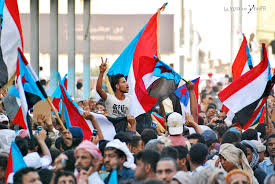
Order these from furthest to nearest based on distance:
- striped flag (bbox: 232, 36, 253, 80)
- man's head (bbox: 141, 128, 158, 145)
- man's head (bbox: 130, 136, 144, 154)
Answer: striped flag (bbox: 232, 36, 253, 80), man's head (bbox: 141, 128, 158, 145), man's head (bbox: 130, 136, 144, 154)

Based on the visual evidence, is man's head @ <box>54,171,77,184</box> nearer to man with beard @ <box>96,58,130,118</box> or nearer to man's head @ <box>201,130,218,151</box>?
man's head @ <box>201,130,218,151</box>

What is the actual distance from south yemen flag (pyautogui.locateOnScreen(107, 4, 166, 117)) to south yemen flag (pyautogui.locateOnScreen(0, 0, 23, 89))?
1.59 meters

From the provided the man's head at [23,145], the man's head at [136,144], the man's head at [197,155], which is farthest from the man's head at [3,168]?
the man's head at [197,155]

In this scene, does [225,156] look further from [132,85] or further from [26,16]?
[26,16]

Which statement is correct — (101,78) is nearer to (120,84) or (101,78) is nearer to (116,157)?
(120,84)

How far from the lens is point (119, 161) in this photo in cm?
932

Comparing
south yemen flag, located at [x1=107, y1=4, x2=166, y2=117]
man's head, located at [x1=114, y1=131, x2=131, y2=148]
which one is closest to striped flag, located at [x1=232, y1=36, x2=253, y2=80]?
south yemen flag, located at [x1=107, y1=4, x2=166, y2=117]

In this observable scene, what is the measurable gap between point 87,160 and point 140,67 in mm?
5465

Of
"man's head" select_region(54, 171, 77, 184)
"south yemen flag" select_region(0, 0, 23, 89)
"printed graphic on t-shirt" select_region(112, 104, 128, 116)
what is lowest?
"man's head" select_region(54, 171, 77, 184)

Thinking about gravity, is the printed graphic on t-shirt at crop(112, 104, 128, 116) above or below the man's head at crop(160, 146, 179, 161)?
above

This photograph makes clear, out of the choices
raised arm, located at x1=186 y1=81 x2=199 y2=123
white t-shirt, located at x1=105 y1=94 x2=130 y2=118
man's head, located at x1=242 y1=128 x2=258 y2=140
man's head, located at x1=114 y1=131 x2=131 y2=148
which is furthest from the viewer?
raised arm, located at x1=186 y1=81 x2=199 y2=123

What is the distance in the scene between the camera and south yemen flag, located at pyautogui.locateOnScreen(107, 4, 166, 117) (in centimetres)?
1355

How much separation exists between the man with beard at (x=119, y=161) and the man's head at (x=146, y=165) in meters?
0.43

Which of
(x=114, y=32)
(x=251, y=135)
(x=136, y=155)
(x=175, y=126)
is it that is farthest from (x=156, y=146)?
(x=114, y=32)
